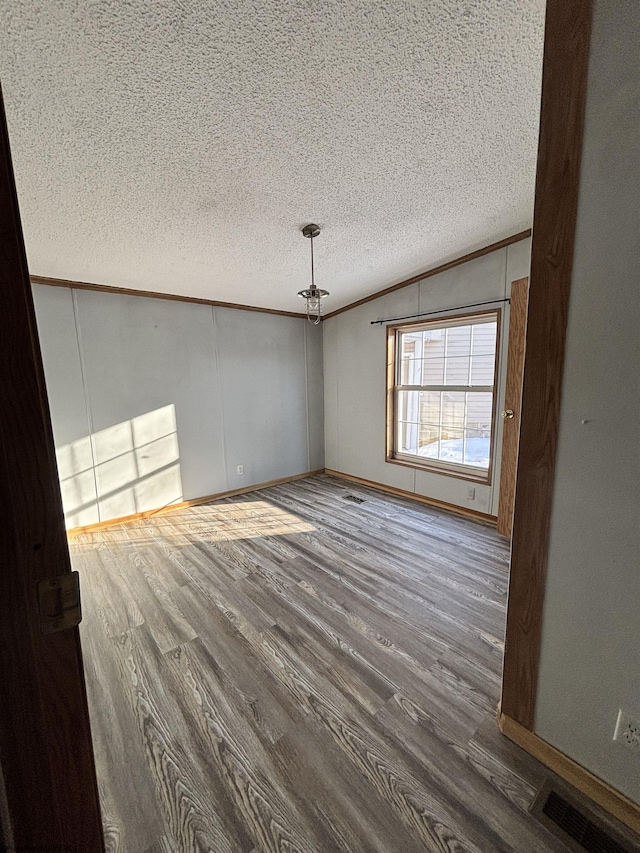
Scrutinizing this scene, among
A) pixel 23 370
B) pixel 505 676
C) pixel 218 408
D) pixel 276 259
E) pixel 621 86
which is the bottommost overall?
pixel 505 676

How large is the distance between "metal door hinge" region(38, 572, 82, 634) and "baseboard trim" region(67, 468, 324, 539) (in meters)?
3.36

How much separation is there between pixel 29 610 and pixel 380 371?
4.05 meters

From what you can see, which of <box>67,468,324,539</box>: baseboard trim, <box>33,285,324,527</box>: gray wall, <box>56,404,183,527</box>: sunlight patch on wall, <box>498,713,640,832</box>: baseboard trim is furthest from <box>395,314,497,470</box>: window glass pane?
<box>56,404,183,527</box>: sunlight patch on wall

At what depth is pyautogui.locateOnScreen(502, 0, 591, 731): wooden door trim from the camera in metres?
1.02

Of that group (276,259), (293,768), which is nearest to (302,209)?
(276,259)

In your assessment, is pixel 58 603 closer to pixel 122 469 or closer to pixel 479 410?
pixel 122 469

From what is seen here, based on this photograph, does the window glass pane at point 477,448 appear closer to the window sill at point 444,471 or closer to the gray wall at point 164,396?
the window sill at point 444,471

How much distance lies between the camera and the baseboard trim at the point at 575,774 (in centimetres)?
109

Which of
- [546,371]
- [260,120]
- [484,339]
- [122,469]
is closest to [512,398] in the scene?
[484,339]

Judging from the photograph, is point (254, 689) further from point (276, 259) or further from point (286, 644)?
point (276, 259)

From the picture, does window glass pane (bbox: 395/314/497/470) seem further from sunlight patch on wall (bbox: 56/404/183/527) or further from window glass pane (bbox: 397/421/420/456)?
sunlight patch on wall (bbox: 56/404/183/527)

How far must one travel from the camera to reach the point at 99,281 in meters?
3.10

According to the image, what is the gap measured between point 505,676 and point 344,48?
2470 mm

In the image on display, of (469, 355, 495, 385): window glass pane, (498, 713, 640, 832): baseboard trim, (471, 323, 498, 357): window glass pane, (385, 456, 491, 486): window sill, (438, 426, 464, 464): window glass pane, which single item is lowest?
(498, 713, 640, 832): baseboard trim
